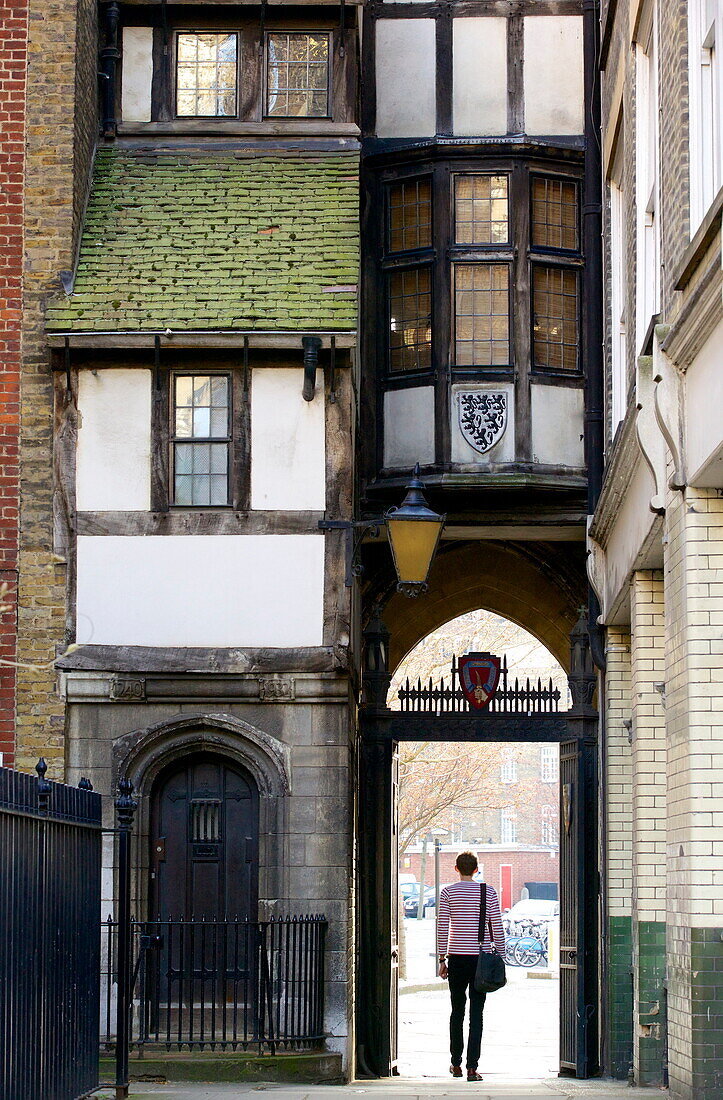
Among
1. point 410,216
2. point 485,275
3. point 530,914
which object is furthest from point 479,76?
point 530,914

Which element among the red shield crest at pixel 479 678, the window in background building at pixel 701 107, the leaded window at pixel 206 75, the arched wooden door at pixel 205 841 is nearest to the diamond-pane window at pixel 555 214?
the leaded window at pixel 206 75

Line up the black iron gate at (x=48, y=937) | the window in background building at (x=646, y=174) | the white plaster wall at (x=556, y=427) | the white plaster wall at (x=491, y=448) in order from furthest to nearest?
1. the white plaster wall at (x=556, y=427)
2. the white plaster wall at (x=491, y=448)
3. the window in background building at (x=646, y=174)
4. the black iron gate at (x=48, y=937)

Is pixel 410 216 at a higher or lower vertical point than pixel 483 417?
higher

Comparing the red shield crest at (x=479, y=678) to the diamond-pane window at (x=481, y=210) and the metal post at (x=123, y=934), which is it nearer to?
the diamond-pane window at (x=481, y=210)

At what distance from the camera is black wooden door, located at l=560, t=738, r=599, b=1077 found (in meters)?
17.2

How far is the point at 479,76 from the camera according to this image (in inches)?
741

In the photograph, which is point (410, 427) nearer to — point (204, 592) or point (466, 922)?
point (204, 592)

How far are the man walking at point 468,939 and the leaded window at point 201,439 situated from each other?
4476 mm

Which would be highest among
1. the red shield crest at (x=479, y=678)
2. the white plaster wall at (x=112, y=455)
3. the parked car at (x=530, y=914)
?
the white plaster wall at (x=112, y=455)

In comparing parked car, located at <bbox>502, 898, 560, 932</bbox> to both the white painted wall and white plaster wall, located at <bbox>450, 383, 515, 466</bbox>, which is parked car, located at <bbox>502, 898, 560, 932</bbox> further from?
the white painted wall

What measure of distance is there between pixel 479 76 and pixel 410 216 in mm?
1756

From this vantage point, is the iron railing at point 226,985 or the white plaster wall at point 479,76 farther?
the white plaster wall at point 479,76

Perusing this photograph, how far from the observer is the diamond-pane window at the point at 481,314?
59.9 feet

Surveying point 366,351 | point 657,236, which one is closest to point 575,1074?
point 366,351
